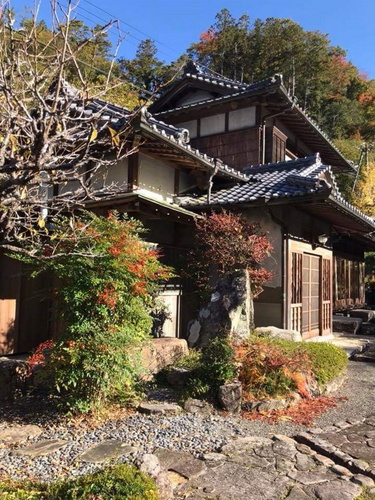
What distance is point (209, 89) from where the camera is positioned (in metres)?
16.5

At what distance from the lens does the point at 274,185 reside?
36.5 ft

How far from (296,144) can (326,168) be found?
4886 mm

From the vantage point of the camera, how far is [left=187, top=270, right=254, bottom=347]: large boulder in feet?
26.7

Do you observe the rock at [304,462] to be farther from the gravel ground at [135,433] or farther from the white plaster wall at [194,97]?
the white plaster wall at [194,97]

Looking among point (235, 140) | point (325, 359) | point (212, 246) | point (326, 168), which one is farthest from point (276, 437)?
point (235, 140)

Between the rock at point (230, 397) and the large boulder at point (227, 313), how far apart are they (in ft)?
5.93

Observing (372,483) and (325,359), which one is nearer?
(372,483)

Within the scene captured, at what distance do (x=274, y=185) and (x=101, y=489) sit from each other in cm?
933

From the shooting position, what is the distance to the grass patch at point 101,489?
3074 mm

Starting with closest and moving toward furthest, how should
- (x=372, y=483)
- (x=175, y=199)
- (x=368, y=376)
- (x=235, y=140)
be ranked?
(x=372, y=483) → (x=368, y=376) → (x=175, y=199) → (x=235, y=140)

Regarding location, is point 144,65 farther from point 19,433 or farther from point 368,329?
point 19,433

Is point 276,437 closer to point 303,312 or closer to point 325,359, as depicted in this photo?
point 325,359

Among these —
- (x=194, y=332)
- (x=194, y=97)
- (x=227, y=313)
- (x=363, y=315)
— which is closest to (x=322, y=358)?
(x=227, y=313)

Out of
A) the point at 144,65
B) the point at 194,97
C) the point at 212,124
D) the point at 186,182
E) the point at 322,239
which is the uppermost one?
the point at 144,65
